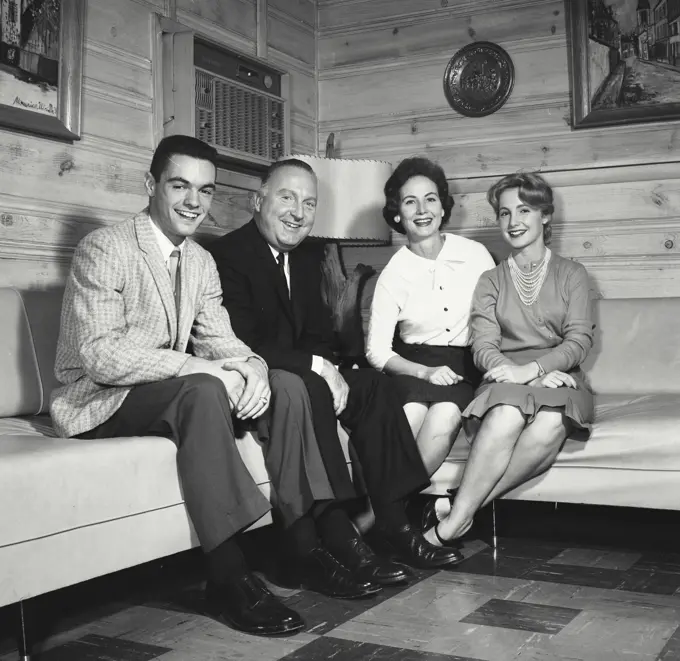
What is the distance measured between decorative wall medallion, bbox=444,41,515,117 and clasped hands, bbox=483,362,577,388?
1.60 metres

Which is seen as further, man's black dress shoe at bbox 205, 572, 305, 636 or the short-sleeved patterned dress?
the short-sleeved patterned dress

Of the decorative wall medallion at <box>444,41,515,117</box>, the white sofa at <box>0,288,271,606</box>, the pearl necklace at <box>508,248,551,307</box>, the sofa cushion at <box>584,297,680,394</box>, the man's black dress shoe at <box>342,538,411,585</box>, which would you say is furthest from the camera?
the decorative wall medallion at <box>444,41,515,117</box>

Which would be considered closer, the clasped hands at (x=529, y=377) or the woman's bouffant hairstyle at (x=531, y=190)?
the clasped hands at (x=529, y=377)

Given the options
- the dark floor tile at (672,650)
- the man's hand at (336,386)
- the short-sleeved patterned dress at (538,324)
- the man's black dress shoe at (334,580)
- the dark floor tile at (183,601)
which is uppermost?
the short-sleeved patterned dress at (538,324)

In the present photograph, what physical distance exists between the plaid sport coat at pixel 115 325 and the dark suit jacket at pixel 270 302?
0.84 feet

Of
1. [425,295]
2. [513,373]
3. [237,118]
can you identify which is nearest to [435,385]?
[513,373]

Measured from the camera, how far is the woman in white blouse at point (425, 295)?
3.00 meters

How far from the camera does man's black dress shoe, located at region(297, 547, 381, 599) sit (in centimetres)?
229

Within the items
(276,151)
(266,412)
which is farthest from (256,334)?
(276,151)

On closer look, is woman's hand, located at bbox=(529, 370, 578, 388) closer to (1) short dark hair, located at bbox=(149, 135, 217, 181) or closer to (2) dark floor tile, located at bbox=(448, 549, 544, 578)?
(2) dark floor tile, located at bbox=(448, 549, 544, 578)

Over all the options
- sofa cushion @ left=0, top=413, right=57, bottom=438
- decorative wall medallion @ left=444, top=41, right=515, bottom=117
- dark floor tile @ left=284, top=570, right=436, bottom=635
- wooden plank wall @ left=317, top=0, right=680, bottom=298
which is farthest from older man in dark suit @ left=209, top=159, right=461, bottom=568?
A: decorative wall medallion @ left=444, top=41, right=515, bottom=117

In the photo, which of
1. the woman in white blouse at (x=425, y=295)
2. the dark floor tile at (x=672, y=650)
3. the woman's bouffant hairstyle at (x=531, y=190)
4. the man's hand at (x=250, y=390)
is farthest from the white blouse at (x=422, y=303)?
the dark floor tile at (x=672, y=650)

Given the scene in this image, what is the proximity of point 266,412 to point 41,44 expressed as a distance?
135 centimetres

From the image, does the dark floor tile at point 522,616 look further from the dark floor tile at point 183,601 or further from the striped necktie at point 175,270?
the striped necktie at point 175,270
